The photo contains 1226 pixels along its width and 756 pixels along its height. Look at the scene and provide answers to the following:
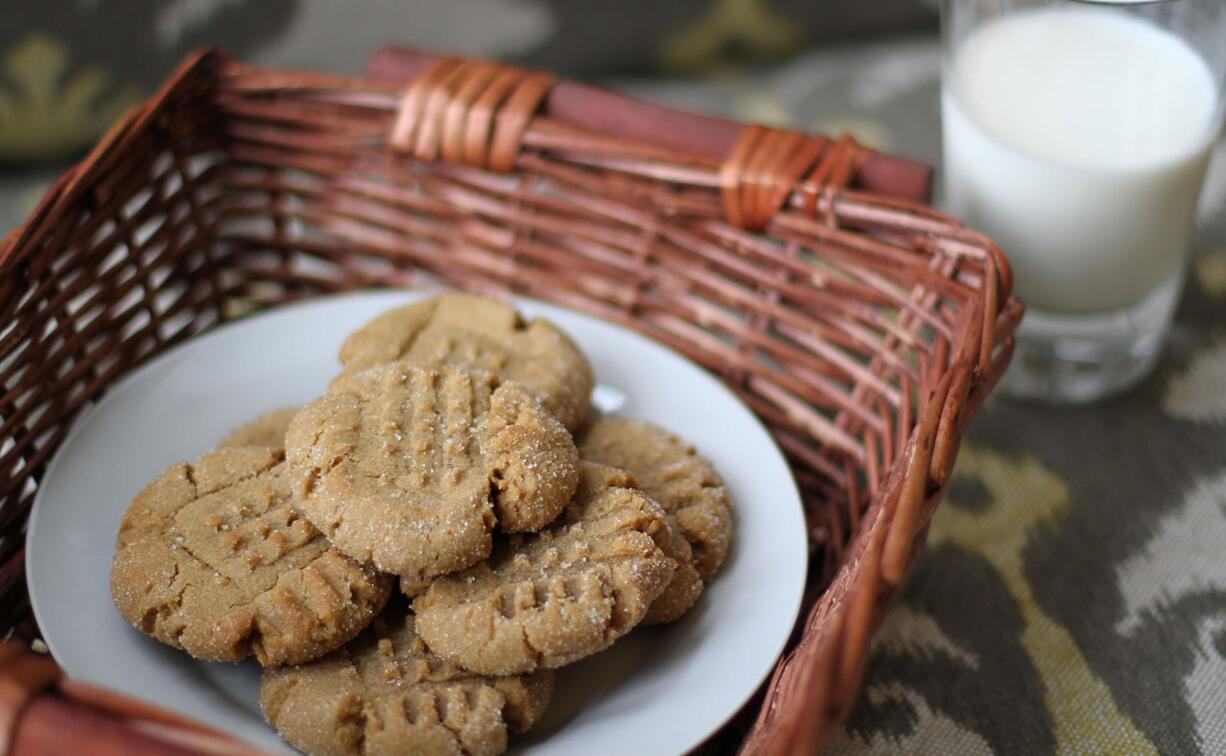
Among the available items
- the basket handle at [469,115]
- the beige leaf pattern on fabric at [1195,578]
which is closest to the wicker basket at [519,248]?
the basket handle at [469,115]

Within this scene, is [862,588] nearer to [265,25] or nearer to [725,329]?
[725,329]

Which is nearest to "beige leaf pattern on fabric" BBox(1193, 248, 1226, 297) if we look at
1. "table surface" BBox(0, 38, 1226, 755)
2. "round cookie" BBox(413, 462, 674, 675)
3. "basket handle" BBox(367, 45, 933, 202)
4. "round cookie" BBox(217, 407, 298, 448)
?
"table surface" BBox(0, 38, 1226, 755)

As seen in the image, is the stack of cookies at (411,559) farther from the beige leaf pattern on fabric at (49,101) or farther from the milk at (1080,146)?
the beige leaf pattern on fabric at (49,101)

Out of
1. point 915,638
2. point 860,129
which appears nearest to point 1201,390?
point 915,638

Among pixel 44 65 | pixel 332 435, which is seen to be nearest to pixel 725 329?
pixel 332 435

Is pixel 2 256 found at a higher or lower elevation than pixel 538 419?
higher

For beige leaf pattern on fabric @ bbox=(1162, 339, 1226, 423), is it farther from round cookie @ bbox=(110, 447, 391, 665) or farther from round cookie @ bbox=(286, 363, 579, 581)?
round cookie @ bbox=(110, 447, 391, 665)
